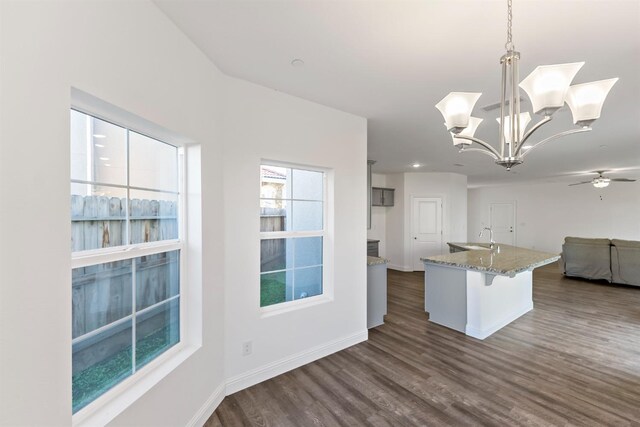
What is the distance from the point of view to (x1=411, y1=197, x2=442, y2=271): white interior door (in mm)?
6992

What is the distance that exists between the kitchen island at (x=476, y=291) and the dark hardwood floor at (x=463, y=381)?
0.14m

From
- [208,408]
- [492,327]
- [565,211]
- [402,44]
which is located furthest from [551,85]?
[565,211]

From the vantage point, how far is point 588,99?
4.45 feet

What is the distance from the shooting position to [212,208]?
6.46ft

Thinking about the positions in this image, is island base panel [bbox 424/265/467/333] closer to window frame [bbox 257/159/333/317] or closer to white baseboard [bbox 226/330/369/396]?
white baseboard [bbox 226/330/369/396]

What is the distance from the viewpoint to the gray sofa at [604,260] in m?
5.19

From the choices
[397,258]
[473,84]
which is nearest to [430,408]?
[473,84]

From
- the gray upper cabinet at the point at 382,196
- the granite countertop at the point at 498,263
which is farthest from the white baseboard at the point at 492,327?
the gray upper cabinet at the point at 382,196

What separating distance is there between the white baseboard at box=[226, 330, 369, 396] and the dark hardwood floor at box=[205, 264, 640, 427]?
5cm

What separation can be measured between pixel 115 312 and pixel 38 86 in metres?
1.04

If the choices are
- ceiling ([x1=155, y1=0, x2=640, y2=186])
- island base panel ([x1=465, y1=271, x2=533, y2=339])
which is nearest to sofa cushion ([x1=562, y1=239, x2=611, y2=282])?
island base panel ([x1=465, y1=271, x2=533, y2=339])

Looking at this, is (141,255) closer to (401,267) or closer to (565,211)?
(401,267)

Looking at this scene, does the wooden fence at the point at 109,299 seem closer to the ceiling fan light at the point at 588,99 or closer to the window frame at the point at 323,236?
the window frame at the point at 323,236

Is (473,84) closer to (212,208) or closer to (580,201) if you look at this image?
(212,208)
